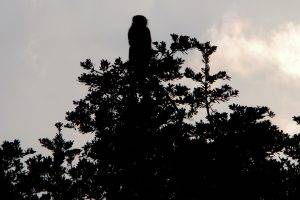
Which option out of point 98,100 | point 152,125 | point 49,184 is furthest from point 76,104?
point 152,125

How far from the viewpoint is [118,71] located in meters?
14.1

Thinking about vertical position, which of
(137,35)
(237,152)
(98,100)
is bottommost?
(237,152)

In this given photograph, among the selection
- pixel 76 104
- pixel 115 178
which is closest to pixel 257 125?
pixel 115 178

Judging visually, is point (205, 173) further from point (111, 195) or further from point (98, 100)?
point (98, 100)

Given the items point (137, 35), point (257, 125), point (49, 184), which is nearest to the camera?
point (257, 125)

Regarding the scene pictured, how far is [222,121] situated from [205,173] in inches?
82.4

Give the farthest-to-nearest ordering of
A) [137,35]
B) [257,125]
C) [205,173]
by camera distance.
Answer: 1. [137,35]
2. [257,125]
3. [205,173]

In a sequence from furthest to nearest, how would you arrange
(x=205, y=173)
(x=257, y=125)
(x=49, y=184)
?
(x=49, y=184) → (x=257, y=125) → (x=205, y=173)

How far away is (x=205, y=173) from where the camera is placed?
36.4ft

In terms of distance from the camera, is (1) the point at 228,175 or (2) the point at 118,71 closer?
(1) the point at 228,175

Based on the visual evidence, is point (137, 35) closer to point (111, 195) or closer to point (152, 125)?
point (152, 125)

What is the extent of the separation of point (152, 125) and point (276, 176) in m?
3.04

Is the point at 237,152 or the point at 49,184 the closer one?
the point at 237,152

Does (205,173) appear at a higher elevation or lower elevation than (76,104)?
lower
